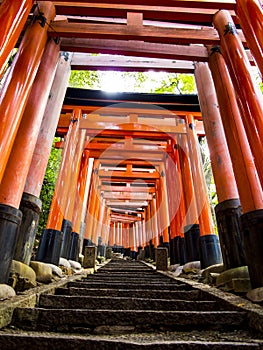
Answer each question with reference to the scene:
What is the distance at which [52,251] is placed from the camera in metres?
4.92

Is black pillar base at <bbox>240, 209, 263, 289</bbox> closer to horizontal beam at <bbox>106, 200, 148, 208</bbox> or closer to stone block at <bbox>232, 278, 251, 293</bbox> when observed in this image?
stone block at <bbox>232, 278, 251, 293</bbox>

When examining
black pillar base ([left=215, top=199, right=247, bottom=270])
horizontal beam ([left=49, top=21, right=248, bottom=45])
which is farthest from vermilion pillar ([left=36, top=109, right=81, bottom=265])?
horizontal beam ([left=49, top=21, right=248, bottom=45])

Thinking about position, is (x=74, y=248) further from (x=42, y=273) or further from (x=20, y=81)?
(x=20, y=81)

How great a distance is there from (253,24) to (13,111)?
3.11 m

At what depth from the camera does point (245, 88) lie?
10.4ft

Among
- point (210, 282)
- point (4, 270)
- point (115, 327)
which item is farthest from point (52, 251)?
point (115, 327)

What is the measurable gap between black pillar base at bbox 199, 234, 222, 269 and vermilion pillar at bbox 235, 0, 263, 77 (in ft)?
11.4

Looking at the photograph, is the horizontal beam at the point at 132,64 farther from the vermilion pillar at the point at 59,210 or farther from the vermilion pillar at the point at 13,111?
the vermilion pillar at the point at 13,111

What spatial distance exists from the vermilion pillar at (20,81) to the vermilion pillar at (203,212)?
13.4 ft

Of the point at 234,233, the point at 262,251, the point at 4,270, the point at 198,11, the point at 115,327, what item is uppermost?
the point at 198,11

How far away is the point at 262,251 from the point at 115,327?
62.7 inches

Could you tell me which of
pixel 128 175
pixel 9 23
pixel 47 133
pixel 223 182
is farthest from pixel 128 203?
pixel 9 23

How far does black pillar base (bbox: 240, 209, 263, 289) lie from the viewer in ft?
8.14

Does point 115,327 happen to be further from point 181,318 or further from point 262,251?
point 262,251
